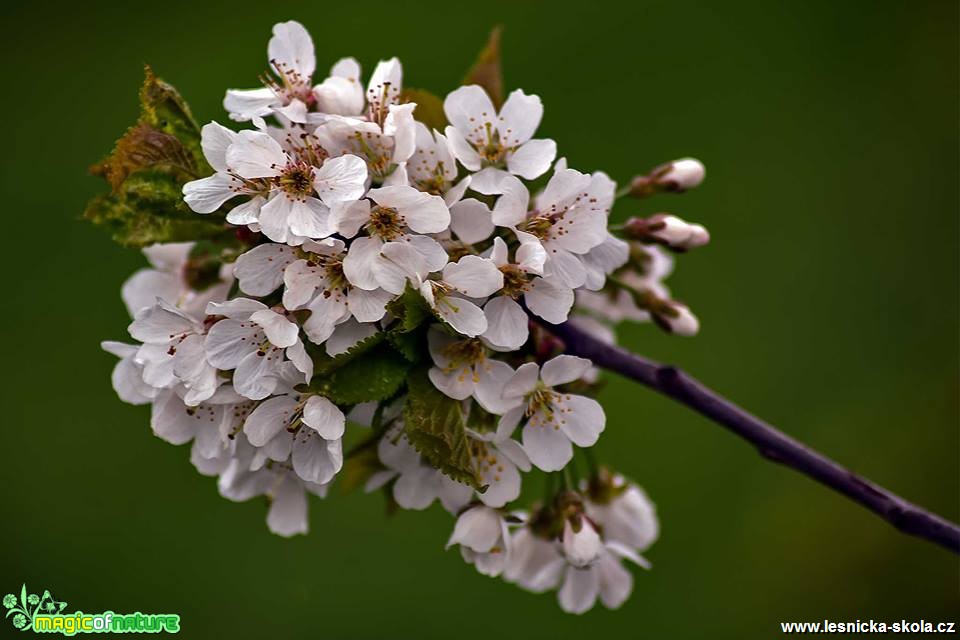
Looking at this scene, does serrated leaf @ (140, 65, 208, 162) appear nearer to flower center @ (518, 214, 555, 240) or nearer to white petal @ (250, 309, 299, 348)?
white petal @ (250, 309, 299, 348)

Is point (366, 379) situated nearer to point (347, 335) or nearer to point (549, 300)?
point (347, 335)

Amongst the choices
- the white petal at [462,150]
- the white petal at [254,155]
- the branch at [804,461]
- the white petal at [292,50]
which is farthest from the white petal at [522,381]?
the white petal at [292,50]

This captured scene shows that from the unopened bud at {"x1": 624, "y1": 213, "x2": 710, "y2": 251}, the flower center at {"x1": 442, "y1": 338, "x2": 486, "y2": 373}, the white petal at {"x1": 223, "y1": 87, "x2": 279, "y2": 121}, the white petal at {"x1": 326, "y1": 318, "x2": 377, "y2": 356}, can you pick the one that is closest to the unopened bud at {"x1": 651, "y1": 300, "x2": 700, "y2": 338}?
the unopened bud at {"x1": 624, "y1": 213, "x2": 710, "y2": 251}

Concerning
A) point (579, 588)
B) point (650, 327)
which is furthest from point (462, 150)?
point (650, 327)

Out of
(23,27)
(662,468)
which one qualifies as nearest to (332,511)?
(662,468)

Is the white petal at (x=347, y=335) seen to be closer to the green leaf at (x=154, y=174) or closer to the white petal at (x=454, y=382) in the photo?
the white petal at (x=454, y=382)

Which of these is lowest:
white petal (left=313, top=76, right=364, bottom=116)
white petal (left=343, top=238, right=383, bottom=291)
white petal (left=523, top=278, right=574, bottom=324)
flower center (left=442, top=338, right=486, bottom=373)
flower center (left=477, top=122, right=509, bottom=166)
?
flower center (left=442, top=338, right=486, bottom=373)
